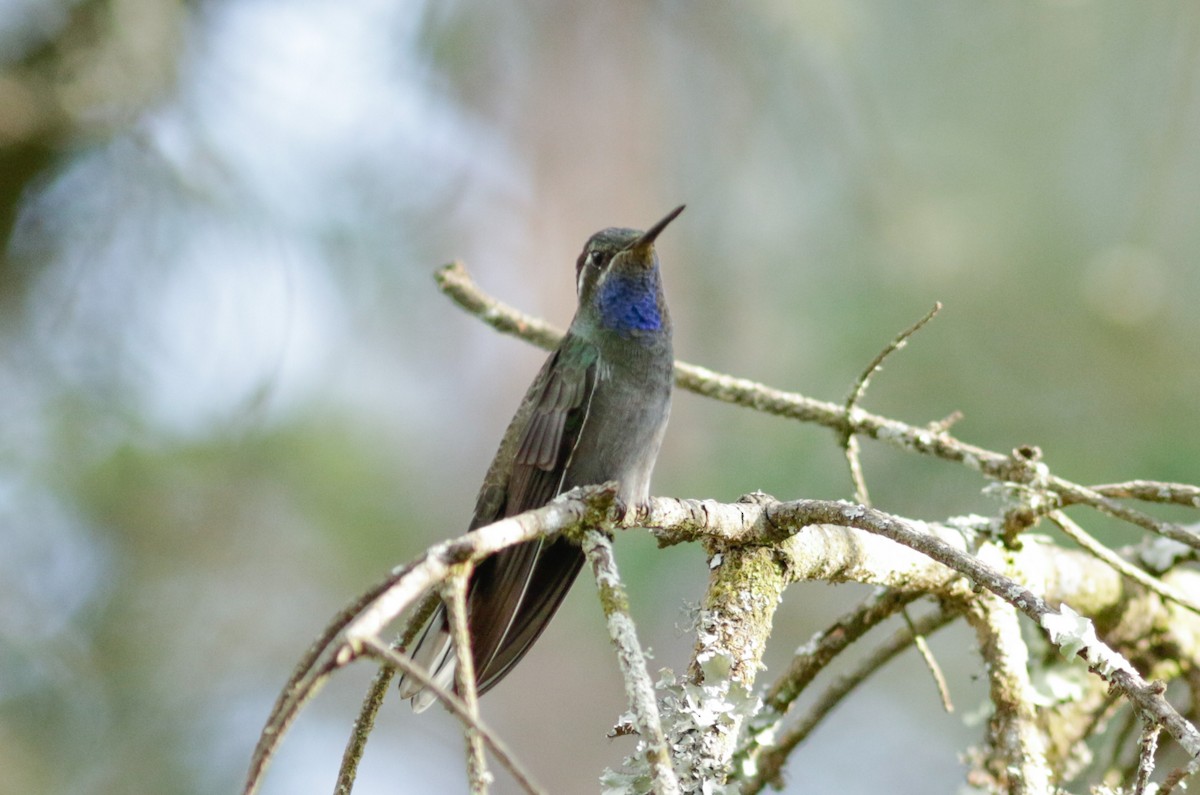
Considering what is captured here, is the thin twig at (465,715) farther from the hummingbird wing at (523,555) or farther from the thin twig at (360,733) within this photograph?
the hummingbird wing at (523,555)

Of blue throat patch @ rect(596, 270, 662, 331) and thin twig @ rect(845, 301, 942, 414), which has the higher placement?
blue throat patch @ rect(596, 270, 662, 331)

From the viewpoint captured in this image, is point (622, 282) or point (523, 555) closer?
point (523, 555)

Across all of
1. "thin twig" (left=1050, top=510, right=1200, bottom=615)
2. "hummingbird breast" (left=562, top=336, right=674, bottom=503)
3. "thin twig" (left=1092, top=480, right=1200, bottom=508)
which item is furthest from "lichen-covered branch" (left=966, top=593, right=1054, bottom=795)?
"hummingbird breast" (left=562, top=336, right=674, bottom=503)

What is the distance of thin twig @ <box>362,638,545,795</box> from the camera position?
1022 mm

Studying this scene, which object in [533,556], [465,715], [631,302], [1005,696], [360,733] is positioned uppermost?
[631,302]

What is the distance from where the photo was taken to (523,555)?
245cm

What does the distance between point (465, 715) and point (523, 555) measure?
139 cm

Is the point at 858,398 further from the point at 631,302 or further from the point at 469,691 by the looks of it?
the point at 469,691

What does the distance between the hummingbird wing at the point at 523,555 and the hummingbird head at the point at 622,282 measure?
0.72 feet

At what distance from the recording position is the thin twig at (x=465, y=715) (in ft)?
3.35

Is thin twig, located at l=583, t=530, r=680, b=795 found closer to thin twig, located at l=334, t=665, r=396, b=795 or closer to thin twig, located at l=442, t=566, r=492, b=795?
thin twig, located at l=442, t=566, r=492, b=795

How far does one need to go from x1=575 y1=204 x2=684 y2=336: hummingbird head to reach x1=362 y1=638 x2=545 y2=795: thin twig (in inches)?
80.7

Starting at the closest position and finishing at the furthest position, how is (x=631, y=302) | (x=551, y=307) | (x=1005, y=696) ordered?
(x=1005, y=696) → (x=631, y=302) → (x=551, y=307)

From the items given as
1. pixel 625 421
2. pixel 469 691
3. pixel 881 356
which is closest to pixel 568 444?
pixel 625 421
